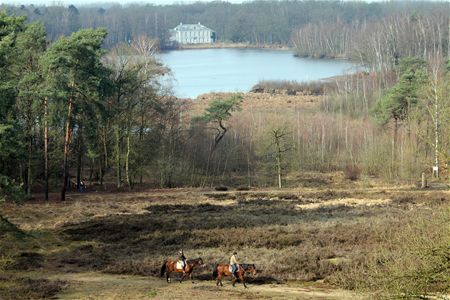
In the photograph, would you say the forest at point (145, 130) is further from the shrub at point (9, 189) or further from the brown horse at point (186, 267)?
the brown horse at point (186, 267)

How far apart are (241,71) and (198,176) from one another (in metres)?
92.3

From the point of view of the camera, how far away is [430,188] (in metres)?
48.0

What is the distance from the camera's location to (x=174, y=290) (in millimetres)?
22547

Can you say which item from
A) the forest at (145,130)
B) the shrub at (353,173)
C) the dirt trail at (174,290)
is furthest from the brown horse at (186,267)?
the shrub at (353,173)

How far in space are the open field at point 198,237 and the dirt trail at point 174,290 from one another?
3 centimetres

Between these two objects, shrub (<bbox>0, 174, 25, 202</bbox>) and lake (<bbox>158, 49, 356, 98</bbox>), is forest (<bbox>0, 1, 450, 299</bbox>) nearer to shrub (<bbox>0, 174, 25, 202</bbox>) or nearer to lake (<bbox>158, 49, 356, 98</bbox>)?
shrub (<bbox>0, 174, 25, 202</bbox>)

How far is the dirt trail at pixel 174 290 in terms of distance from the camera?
21.6 m

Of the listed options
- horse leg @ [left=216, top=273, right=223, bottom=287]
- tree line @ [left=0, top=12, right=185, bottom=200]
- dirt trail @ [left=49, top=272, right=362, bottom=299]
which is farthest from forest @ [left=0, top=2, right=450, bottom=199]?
horse leg @ [left=216, top=273, right=223, bottom=287]

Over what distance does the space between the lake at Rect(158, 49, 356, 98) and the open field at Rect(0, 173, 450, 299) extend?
5651cm

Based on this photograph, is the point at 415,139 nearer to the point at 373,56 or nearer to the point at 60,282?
the point at 60,282

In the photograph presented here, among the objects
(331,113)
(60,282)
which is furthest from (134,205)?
(331,113)

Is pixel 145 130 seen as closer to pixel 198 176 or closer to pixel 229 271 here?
pixel 198 176

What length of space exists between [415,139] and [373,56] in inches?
2062

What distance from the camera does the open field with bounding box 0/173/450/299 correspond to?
75.8 ft
